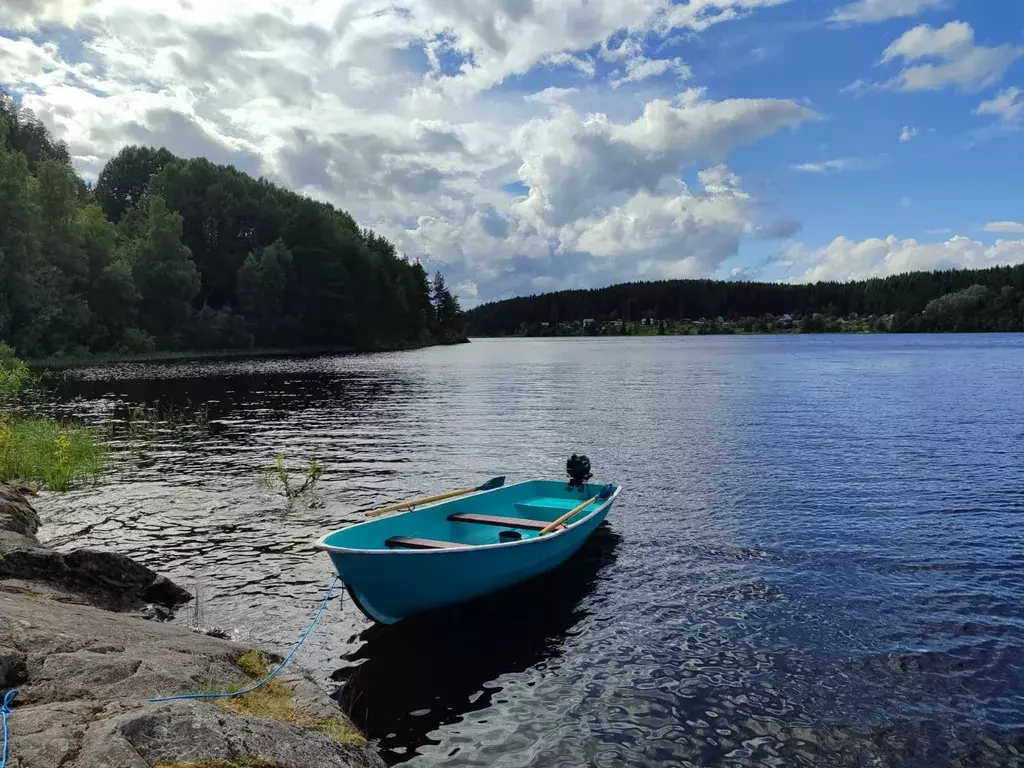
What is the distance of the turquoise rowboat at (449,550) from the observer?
10859 millimetres

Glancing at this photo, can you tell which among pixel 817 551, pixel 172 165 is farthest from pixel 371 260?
pixel 817 551

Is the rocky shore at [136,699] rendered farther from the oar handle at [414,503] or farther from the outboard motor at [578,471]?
the outboard motor at [578,471]

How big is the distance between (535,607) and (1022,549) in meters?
10.9

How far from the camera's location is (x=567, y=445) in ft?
98.6

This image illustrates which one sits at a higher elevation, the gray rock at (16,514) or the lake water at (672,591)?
the gray rock at (16,514)

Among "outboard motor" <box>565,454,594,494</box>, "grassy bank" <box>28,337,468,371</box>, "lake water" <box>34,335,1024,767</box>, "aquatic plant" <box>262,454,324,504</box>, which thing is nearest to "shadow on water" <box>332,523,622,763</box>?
"lake water" <box>34,335,1024,767</box>

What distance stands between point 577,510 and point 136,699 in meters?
9.54

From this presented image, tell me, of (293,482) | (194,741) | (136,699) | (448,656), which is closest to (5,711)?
(136,699)

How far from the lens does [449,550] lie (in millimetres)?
11211

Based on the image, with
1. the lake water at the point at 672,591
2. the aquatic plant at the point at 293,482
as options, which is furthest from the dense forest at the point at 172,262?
the aquatic plant at the point at 293,482

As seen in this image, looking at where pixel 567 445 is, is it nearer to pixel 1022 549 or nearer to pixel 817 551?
pixel 817 551

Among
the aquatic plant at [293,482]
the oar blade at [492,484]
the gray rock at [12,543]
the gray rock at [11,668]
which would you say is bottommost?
the aquatic plant at [293,482]

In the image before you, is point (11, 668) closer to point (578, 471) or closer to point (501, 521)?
point (501, 521)

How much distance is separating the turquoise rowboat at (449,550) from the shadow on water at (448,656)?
16.0 inches
